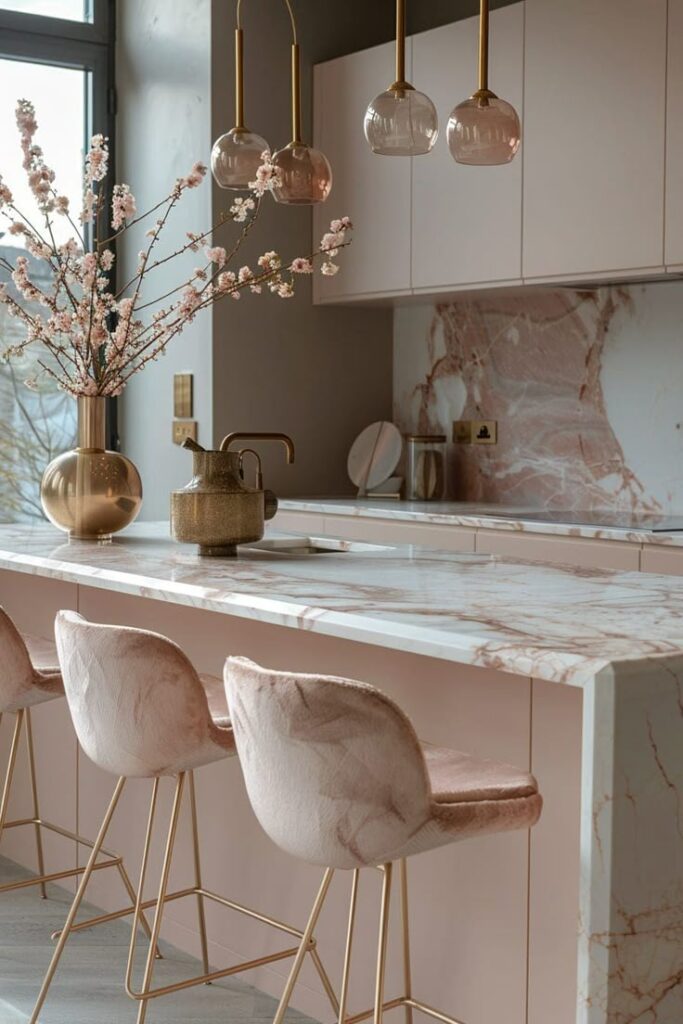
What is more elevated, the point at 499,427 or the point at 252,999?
the point at 499,427

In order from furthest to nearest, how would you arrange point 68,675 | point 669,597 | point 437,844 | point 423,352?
point 423,352
point 68,675
point 669,597
point 437,844

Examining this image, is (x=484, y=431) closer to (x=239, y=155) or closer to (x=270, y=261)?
(x=270, y=261)

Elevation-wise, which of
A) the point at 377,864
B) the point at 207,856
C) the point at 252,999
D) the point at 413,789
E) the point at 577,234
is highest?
the point at 577,234

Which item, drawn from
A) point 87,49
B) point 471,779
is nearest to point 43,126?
point 87,49

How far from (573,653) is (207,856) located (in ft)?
5.15

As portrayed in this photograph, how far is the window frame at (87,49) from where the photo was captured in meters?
5.07

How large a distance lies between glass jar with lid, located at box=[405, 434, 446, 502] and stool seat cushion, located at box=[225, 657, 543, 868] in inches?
122

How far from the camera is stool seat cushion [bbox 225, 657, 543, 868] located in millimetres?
1797

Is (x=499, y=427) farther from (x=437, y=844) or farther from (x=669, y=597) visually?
(x=437, y=844)

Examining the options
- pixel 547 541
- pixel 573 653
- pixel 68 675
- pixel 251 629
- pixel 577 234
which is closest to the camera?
pixel 573 653

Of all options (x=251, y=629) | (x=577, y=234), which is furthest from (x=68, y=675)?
(x=577, y=234)

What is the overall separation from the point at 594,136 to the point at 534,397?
3.37 ft

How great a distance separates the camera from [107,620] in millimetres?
3254

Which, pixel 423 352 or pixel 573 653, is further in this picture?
pixel 423 352
